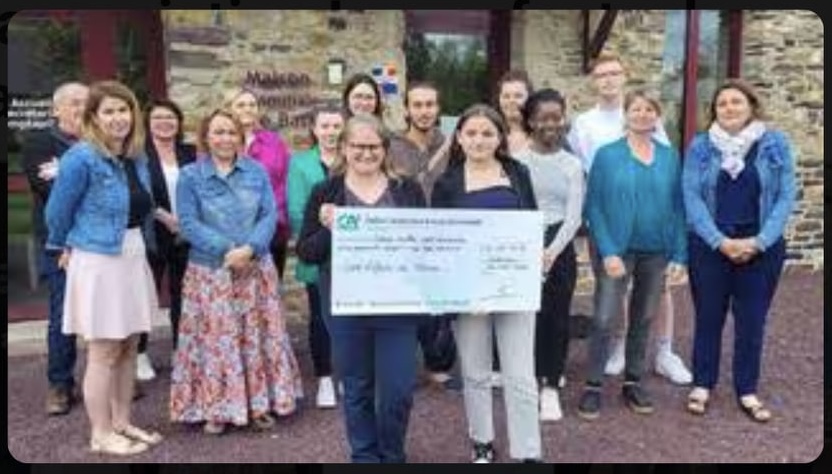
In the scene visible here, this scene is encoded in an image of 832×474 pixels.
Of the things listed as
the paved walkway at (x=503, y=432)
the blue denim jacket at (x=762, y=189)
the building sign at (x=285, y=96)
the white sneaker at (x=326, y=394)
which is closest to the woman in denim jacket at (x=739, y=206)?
the blue denim jacket at (x=762, y=189)

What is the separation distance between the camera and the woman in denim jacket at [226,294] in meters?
5.17

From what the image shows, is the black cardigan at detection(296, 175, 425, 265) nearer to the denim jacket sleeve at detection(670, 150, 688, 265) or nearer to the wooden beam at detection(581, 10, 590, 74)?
the denim jacket sleeve at detection(670, 150, 688, 265)

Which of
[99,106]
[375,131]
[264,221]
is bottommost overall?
[264,221]

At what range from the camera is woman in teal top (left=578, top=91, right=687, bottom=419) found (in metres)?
5.44

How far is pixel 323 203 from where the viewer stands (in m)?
4.49

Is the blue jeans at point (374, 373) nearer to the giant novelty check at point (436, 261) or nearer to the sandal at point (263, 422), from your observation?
the giant novelty check at point (436, 261)

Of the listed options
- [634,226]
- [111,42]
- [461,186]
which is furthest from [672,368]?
[111,42]

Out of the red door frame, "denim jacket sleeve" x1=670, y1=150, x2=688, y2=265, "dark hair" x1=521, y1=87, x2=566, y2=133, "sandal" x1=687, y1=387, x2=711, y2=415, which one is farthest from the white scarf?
the red door frame

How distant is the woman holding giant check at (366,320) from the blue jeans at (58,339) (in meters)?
1.80

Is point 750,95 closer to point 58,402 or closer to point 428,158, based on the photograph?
point 428,158

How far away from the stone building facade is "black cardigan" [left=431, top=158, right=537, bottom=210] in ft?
10.9

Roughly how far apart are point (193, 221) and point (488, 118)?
5.25 feet

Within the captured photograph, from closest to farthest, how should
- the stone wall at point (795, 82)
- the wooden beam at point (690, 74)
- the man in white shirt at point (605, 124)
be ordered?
the man in white shirt at point (605, 124) → the wooden beam at point (690, 74) → the stone wall at point (795, 82)

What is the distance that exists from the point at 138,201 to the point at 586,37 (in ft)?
15.9
